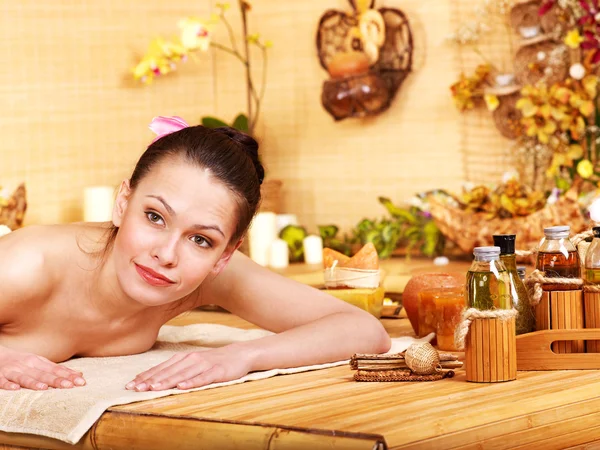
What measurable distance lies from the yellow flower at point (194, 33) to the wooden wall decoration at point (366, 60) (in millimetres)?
446

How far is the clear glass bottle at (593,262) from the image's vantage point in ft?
5.39

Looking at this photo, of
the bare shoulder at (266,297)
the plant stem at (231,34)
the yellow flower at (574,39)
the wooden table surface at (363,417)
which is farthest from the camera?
the plant stem at (231,34)

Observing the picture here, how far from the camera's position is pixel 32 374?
1.62m

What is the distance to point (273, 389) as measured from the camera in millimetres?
1550

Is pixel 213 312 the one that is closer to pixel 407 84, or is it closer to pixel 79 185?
pixel 79 185

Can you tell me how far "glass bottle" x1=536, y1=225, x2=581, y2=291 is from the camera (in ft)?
5.40

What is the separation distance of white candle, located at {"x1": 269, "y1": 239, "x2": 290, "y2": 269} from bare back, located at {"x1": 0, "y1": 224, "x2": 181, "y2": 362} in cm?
166

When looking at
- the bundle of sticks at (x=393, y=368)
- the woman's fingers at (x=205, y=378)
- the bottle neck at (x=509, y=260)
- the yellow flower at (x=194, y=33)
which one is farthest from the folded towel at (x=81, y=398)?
the yellow flower at (x=194, y=33)

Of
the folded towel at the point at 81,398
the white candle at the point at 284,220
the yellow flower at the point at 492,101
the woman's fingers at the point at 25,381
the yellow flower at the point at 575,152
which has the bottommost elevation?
the folded towel at the point at 81,398

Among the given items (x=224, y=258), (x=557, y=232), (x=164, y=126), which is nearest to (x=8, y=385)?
(x=224, y=258)

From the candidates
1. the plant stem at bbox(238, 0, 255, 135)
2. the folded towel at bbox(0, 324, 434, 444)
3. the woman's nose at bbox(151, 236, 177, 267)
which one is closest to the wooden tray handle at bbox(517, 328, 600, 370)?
the folded towel at bbox(0, 324, 434, 444)

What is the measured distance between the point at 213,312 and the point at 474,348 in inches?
49.1

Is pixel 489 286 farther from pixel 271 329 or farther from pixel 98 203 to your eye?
pixel 98 203

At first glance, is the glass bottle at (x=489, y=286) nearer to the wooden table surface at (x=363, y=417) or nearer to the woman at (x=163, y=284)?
the wooden table surface at (x=363, y=417)
